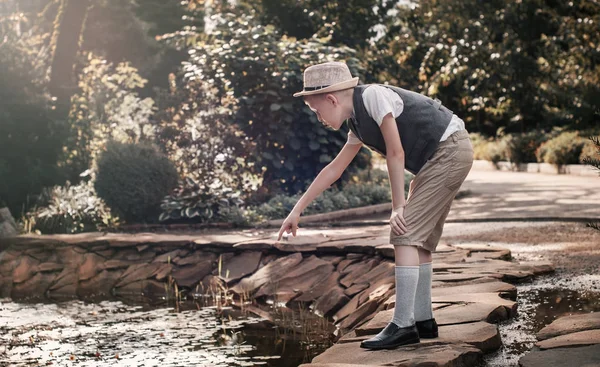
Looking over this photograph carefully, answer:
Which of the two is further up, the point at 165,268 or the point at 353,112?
the point at 353,112

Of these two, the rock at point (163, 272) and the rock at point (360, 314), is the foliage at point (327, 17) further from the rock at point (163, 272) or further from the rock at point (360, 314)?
the rock at point (360, 314)

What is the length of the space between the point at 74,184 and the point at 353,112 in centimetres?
1088

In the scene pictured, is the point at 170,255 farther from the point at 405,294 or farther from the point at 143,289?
the point at 405,294

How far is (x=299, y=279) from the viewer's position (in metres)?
7.94

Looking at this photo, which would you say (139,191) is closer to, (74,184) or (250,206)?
(250,206)

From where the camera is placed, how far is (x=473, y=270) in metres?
6.74

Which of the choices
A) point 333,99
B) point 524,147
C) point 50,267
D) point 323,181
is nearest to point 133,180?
point 50,267

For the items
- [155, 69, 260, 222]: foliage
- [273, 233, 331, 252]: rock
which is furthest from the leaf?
[273, 233, 331, 252]: rock

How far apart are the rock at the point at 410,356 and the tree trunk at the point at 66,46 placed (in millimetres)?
11897

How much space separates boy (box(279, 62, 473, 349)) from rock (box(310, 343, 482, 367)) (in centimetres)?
8

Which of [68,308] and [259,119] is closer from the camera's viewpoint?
[68,308]

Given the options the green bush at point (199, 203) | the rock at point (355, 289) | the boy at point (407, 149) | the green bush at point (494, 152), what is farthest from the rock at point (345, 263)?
the green bush at point (494, 152)

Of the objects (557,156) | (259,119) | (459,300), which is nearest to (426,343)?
(459,300)

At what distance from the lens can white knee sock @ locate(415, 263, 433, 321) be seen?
4660mm
